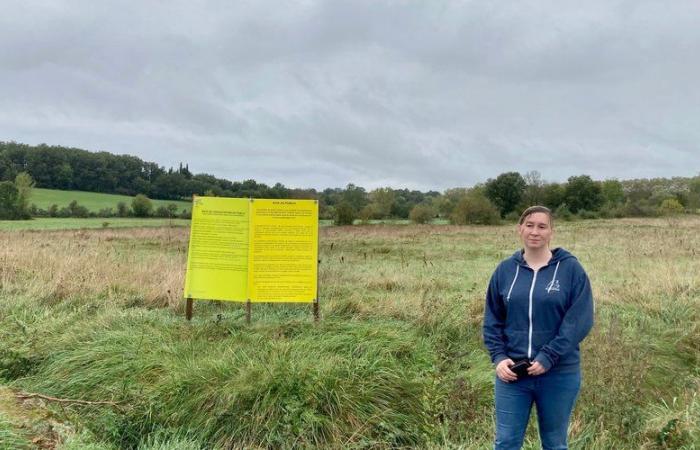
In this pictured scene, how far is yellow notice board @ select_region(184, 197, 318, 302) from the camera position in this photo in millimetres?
6477

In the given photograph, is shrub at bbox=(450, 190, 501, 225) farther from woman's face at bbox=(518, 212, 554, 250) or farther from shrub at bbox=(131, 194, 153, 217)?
woman's face at bbox=(518, 212, 554, 250)

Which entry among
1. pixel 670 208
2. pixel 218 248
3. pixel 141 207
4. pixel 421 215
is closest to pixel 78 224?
pixel 141 207

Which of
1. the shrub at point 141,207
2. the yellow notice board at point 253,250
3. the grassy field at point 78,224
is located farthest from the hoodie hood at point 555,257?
the shrub at point 141,207

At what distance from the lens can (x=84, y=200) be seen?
220 ft

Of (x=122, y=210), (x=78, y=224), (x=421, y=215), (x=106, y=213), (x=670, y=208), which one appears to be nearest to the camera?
(x=78, y=224)

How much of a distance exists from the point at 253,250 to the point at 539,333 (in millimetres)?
4484

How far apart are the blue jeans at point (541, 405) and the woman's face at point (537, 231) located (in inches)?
29.5

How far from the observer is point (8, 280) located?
826cm

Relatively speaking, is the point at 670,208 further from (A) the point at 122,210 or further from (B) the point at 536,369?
(A) the point at 122,210

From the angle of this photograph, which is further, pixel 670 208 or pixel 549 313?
pixel 670 208

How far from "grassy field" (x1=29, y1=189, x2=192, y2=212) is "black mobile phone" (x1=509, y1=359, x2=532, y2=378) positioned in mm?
60241

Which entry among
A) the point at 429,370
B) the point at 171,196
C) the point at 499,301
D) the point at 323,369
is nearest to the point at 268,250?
the point at 323,369

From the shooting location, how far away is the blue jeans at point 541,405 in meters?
2.73

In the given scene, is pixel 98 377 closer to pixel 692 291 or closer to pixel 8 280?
pixel 8 280
